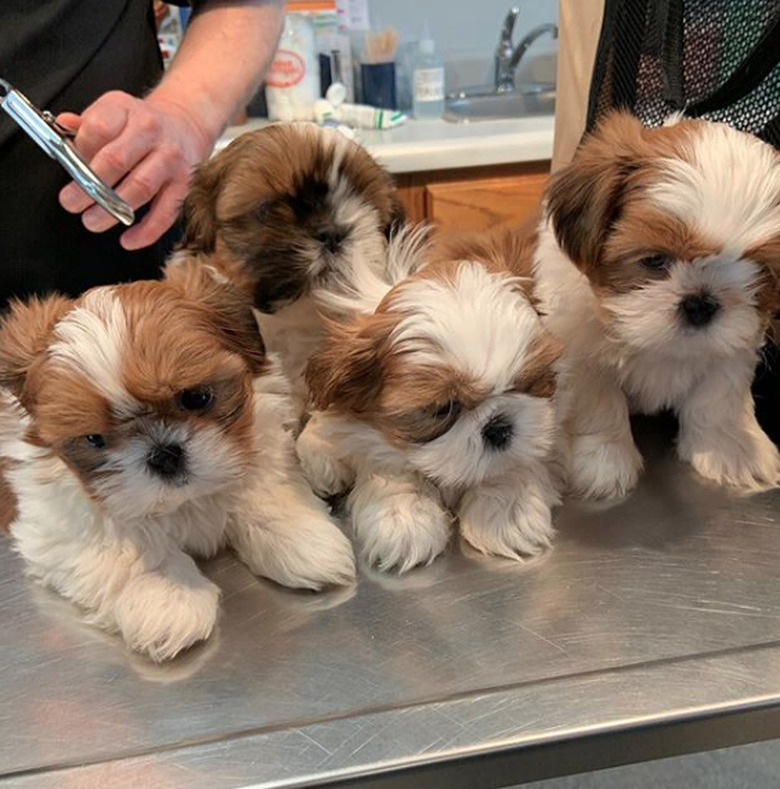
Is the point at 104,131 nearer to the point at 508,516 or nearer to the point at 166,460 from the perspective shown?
the point at 166,460

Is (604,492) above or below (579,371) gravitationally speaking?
below

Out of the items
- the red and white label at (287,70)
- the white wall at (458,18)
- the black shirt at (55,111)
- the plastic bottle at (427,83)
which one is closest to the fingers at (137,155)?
the black shirt at (55,111)

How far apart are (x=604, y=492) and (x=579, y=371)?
0.17 meters

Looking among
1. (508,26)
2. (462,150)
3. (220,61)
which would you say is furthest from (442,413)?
(508,26)

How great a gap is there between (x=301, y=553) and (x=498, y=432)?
279mm

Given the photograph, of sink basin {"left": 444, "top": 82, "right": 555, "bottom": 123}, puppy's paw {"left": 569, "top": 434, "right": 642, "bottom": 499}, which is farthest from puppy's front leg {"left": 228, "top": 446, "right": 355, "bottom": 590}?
sink basin {"left": 444, "top": 82, "right": 555, "bottom": 123}

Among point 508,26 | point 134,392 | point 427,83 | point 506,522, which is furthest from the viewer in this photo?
point 508,26

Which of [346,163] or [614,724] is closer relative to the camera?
[614,724]

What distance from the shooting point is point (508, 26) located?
3549 mm

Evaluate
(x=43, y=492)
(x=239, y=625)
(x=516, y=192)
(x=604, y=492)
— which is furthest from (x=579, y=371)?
(x=516, y=192)

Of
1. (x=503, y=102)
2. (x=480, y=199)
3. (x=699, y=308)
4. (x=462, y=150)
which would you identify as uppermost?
(x=699, y=308)

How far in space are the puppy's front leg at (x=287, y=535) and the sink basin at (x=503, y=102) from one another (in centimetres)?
276

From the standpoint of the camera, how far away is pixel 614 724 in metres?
0.91

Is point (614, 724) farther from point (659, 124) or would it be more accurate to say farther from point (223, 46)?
point (223, 46)
